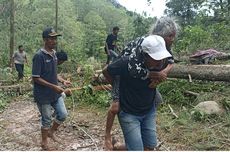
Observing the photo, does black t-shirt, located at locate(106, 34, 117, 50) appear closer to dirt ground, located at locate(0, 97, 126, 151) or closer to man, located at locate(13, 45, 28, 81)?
dirt ground, located at locate(0, 97, 126, 151)

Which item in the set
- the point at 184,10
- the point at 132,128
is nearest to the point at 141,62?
the point at 132,128

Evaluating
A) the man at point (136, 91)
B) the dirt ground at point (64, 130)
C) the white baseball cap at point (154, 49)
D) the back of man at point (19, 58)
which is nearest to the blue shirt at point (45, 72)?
the dirt ground at point (64, 130)

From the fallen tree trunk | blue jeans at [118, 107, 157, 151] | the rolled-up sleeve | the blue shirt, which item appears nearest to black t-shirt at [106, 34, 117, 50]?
the fallen tree trunk

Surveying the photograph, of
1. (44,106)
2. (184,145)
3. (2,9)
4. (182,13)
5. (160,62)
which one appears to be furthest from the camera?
(182,13)

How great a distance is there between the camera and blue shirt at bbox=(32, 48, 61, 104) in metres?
5.16

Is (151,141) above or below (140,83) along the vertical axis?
below

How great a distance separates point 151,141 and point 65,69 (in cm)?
1245

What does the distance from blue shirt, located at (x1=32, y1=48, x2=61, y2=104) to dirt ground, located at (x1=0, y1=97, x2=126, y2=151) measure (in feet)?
3.51

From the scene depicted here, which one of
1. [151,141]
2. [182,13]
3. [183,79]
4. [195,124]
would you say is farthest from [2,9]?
[151,141]

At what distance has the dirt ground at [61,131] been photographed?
20.5ft

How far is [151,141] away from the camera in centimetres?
373

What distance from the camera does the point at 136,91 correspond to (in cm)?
336

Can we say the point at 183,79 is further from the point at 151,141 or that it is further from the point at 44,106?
the point at 151,141

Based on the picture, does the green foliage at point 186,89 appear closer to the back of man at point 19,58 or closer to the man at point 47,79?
the man at point 47,79
